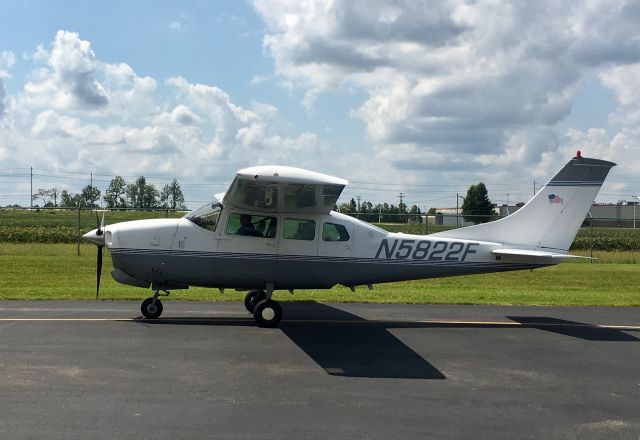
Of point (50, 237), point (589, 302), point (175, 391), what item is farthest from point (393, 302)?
point (50, 237)

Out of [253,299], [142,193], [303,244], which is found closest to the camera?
[303,244]

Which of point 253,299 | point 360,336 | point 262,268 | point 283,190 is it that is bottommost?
point 360,336

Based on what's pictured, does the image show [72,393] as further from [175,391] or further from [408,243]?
[408,243]

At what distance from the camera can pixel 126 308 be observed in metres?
11.5

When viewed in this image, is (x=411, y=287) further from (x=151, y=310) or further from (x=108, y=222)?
(x=108, y=222)

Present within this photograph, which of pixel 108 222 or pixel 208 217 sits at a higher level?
pixel 208 217

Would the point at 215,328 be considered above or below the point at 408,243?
below

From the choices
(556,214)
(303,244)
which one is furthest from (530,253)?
(303,244)

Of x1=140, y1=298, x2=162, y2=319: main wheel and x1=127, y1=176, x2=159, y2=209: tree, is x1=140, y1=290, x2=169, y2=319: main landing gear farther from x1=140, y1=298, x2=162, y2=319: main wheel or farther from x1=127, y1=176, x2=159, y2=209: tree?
x1=127, y1=176, x2=159, y2=209: tree

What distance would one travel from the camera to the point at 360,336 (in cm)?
923

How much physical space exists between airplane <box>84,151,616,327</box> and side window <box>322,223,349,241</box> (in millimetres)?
19

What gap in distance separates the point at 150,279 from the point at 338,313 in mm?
3842

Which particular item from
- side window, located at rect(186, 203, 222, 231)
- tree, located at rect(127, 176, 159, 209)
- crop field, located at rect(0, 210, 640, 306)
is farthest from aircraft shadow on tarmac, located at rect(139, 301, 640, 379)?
tree, located at rect(127, 176, 159, 209)

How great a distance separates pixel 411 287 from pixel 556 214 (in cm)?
642
